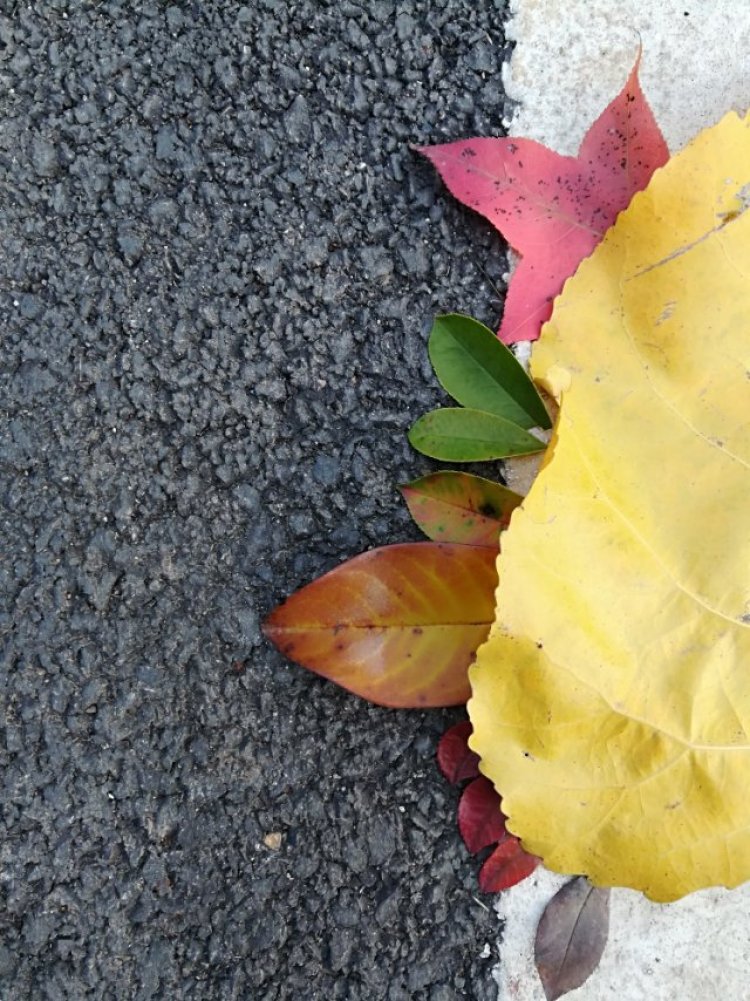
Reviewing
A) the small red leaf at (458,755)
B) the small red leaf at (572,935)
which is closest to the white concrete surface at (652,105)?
the small red leaf at (572,935)

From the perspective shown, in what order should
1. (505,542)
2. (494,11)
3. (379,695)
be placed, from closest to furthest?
1. (505,542)
2. (379,695)
3. (494,11)

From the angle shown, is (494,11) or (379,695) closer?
(379,695)

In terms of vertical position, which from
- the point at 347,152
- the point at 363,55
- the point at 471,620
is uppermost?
the point at 363,55

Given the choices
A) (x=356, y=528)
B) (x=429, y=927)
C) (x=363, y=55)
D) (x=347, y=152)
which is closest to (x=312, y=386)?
(x=356, y=528)

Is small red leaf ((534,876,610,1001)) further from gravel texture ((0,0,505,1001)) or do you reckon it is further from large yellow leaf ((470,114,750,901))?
large yellow leaf ((470,114,750,901))

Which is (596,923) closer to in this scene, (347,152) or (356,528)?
(356,528)

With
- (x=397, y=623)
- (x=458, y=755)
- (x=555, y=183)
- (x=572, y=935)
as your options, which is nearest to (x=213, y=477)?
(x=397, y=623)

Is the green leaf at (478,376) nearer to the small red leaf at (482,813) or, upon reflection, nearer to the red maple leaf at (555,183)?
the red maple leaf at (555,183)
